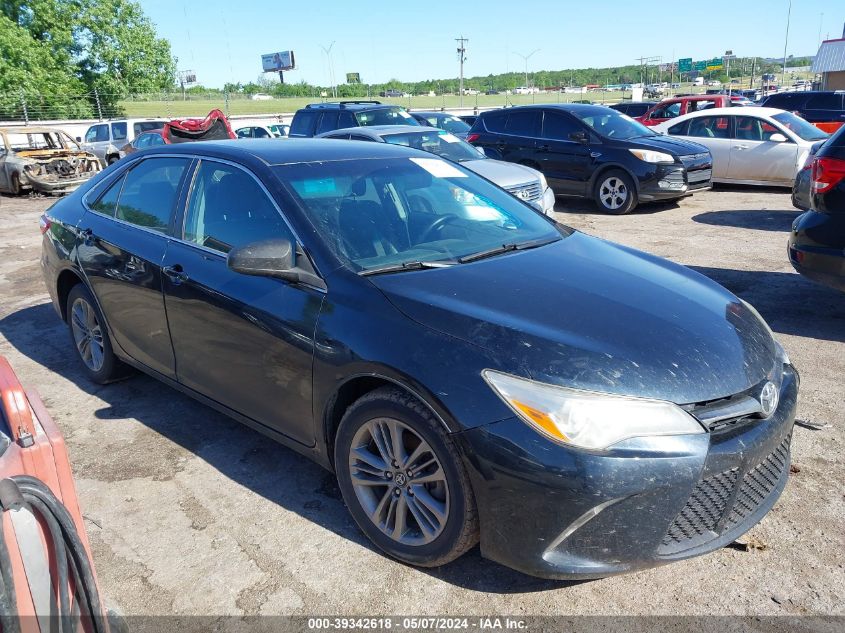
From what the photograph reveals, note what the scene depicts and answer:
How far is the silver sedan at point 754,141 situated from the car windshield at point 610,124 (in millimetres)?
1666

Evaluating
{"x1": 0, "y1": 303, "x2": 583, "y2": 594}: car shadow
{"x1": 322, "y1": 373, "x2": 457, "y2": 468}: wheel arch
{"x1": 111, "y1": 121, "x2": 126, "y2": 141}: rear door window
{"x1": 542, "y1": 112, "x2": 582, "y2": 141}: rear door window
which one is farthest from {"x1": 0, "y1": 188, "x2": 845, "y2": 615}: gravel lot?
{"x1": 111, "y1": 121, "x2": 126, "y2": 141}: rear door window

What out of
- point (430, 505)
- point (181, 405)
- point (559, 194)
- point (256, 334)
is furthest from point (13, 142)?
point (430, 505)

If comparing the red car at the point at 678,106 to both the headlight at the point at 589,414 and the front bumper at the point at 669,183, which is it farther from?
the headlight at the point at 589,414

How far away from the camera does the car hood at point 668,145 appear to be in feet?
35.5

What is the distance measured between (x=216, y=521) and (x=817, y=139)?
487 inches

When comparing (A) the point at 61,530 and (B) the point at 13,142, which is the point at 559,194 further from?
(B) the point at 13,142

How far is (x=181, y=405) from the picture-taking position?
4414mm

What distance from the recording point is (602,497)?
226 cm

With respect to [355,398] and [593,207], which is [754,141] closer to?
[593,207]

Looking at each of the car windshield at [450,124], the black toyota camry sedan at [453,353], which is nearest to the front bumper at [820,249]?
the black toyota camry sedan at [453,353]

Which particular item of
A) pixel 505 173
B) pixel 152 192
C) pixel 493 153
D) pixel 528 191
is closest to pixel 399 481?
pixel 152 192

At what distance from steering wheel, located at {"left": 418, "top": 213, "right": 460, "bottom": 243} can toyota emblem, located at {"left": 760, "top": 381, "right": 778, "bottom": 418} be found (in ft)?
5.33

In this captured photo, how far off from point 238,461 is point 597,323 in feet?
6.91

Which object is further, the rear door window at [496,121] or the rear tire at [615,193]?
the rear door window at [496,121]
